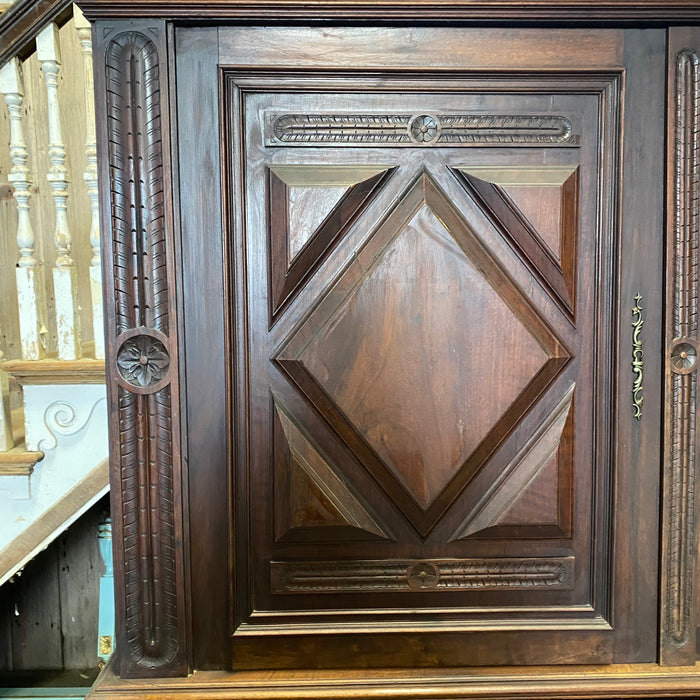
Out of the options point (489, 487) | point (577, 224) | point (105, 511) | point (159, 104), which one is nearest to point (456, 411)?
point (489, 487)

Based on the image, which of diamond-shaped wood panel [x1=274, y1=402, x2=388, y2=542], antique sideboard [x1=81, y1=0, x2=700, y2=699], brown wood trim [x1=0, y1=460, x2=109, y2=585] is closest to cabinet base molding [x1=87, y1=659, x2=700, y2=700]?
antique sideboard [x1=81, y1=0, x2=700, y2=699]

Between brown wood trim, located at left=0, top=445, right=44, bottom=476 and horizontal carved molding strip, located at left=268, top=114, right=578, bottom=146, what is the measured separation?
3.32ft

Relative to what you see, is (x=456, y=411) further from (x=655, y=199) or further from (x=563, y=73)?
(x=563, y=73)

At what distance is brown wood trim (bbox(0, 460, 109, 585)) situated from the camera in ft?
4.88

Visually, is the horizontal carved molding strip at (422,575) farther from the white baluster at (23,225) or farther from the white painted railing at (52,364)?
the white baluster at (23,225)

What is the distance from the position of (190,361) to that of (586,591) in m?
0.90

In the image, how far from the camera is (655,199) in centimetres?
109

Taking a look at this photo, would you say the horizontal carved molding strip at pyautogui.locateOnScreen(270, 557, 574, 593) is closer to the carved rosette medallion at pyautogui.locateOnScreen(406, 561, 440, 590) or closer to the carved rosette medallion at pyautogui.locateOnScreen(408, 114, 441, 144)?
the carved rosette medallion at pyautogui.locateOnScreen(406, 561, 440, 590)

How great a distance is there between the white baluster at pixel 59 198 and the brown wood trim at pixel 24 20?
25 millimetres

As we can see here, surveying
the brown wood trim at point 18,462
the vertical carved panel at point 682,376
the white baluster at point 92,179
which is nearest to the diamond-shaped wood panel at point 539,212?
the vertical carved panel at point 682,376

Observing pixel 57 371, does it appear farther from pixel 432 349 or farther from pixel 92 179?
pixel 432 349

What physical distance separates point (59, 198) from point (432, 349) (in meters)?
1.06

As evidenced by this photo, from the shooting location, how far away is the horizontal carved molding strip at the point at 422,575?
1133 mm

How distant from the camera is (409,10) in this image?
1007 mm
